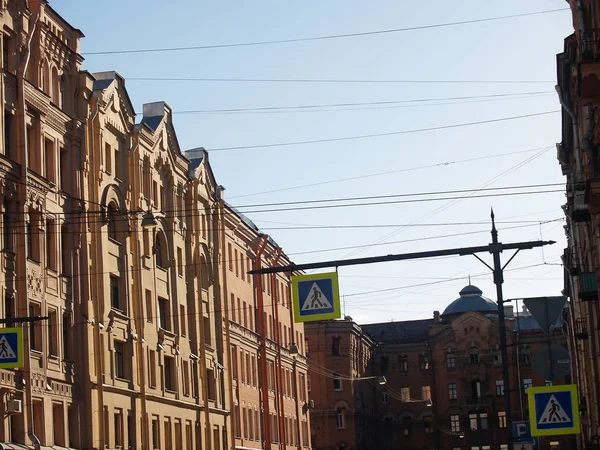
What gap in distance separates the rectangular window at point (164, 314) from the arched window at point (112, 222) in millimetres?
5874

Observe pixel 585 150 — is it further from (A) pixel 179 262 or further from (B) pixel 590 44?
(A) pixel 179 262

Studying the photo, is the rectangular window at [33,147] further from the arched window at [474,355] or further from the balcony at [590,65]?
the arched window at [474,355]

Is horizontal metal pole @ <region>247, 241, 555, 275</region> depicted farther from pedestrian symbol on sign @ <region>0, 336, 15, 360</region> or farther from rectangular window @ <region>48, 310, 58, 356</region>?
rectangular window @ <region>48, 310, 58, 356</region>

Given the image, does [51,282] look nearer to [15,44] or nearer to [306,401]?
[15,44]

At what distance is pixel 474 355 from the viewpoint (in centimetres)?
11275

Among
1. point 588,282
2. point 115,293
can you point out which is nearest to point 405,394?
point 115,293

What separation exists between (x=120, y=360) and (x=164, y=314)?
6.16m

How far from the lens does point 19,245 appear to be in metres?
37.9

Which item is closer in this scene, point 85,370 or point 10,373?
point 10,373

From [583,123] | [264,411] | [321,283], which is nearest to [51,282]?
[321,283]

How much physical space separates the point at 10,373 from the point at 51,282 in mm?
5030

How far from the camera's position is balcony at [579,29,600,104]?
71.8 feet

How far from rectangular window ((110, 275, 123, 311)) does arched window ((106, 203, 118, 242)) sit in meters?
1.67

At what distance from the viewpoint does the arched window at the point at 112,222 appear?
151ft
